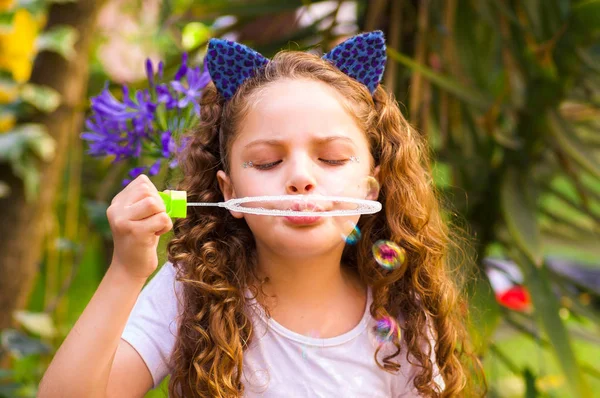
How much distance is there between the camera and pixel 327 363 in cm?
103

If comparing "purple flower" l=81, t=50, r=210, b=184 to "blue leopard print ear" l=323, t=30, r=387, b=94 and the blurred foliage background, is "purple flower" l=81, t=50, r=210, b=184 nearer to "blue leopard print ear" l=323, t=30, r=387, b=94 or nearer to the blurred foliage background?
"blue leopard print ear" l=323, t=30, r=387, b=94

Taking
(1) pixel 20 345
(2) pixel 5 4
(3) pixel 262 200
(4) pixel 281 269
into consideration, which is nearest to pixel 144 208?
(3) pixel 262 200

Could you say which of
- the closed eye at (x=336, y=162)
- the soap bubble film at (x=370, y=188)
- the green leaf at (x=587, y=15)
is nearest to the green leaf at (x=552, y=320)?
the green leaf at (x=587, y=15)

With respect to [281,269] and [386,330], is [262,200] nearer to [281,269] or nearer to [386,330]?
[281,269]

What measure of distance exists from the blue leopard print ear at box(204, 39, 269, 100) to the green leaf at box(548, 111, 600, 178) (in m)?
0.80

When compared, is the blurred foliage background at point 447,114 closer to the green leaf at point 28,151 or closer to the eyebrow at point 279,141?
the green leaf at point 28,151

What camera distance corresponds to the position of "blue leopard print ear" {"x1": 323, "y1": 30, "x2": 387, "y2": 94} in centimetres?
107

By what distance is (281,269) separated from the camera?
1029mm

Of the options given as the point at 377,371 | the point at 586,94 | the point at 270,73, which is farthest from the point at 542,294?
the point at 270,73

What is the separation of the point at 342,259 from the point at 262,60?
31 centimetres

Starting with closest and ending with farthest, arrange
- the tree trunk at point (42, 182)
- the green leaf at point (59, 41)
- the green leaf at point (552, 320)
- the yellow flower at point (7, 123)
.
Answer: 1. the green leaf at point (552, 320)
2. the green leaf at point (59, 41)
3. the tree trunk at point (42, 182)
4. the yellow flower at point (7, 123)

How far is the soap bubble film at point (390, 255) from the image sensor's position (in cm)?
108

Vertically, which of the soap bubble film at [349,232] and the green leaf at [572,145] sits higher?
the soap bubble film at [349,232]

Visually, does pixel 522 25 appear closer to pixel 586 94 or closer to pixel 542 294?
pixel 586 94
